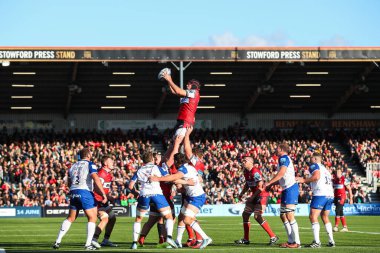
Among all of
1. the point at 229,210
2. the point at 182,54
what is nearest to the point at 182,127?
the point at 229,210

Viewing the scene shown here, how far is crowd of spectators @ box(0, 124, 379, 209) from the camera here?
4744cm

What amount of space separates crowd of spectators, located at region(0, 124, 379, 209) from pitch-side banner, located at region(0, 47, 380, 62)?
262 inches

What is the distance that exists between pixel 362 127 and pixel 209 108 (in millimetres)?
12572

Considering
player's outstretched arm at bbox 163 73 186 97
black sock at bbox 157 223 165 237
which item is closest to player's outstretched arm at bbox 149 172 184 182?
player's outstretched arm at bbox 163 73 186 97

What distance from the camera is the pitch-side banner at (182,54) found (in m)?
47.6

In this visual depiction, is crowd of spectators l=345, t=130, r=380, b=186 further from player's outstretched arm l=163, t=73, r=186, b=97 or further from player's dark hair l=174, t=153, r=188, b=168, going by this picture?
player's outstretched arm l=163, t=73, r=186, b=97

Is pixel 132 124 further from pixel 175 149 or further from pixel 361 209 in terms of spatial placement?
pixel 175 149

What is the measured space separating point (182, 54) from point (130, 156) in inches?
309

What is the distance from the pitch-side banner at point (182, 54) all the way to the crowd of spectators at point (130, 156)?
6656mm

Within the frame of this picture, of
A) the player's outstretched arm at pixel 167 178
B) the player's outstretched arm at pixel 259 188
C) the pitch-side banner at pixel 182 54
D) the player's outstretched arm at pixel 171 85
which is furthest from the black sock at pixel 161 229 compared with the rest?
the pitch-side banner at pixel 182 54

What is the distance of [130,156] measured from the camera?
51.6m

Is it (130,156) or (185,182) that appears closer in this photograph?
(185,182)

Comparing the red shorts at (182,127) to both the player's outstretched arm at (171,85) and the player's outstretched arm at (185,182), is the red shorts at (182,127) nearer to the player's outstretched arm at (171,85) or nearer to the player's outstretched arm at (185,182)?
the player's outstretched arm at (185,182)

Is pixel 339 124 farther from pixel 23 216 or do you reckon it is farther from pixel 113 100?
pixel 23 216
